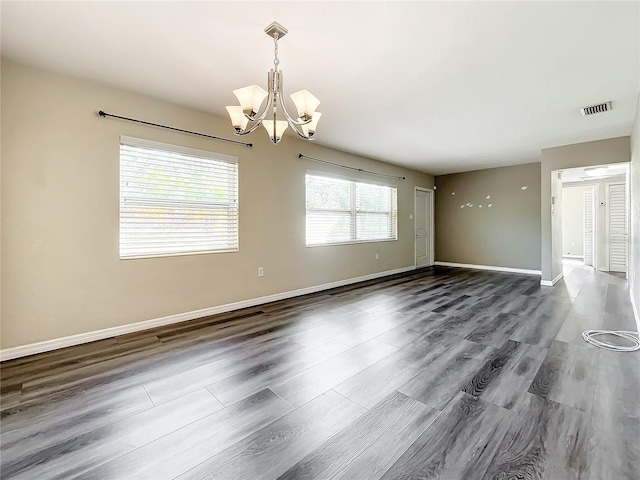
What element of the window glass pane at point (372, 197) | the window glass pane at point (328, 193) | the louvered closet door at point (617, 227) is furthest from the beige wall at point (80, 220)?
the louvered closet door at point (617, 227)

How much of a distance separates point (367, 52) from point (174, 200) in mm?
2530

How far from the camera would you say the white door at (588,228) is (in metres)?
7.60

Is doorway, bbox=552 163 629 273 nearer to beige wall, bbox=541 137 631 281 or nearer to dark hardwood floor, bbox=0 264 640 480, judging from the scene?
beige wall, bbox=541 137 631 281

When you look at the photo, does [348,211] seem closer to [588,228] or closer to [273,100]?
[273,100]

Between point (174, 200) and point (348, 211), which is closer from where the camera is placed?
point (174, 200)

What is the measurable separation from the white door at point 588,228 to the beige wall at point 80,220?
8.72 meters

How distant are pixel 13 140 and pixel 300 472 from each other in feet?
11.1

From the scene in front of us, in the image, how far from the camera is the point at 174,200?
11.0ft

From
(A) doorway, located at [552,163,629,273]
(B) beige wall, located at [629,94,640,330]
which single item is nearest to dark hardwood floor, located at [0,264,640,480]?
(B) beige wall, located at [629,94,640,330]

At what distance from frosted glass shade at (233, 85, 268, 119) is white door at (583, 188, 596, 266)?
29.7ft

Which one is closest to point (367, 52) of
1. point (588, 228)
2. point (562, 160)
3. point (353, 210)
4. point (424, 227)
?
point (353, 210)

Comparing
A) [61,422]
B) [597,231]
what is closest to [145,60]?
[61,422]

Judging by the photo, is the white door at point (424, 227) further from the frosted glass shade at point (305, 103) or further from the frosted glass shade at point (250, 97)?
the frosted glass shade at point (250, 97)

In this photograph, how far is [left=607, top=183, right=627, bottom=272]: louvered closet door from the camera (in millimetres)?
6402
